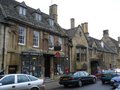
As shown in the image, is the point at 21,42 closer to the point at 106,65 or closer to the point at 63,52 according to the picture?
the point at 63,52

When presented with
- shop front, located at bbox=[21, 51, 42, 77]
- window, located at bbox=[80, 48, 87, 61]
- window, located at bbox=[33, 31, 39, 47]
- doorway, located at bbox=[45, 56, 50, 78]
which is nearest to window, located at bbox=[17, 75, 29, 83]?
shop front, located at bbox=[21, 51, 42, 77]

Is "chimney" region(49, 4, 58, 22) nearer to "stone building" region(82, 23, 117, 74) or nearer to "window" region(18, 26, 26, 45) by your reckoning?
"stone building" region(82, 23, 117, 74)

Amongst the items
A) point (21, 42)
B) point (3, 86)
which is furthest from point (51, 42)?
point (3, 86)

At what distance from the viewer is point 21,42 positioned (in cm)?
2308

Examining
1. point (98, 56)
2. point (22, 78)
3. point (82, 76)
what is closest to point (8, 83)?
point (22, 78)

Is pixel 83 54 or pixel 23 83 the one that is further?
pixel 83 54

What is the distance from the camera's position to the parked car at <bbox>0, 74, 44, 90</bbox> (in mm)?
11961

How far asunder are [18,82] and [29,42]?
11.8 metres

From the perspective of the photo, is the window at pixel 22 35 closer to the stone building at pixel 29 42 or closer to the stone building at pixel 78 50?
the stone building at pixel 29 42

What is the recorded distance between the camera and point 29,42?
24.0 meters

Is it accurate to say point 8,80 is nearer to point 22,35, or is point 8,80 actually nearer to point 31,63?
point 22,35

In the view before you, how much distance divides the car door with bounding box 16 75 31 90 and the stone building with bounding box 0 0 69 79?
321 inches

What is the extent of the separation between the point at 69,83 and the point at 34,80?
7604 millimetres

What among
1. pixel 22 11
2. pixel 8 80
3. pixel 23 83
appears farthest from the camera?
pixel 22 11
